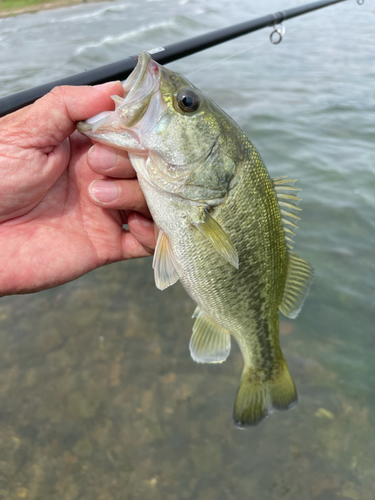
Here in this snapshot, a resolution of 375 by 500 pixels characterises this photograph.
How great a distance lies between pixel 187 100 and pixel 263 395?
1.98 metres

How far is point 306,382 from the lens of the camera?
3393 millimetres

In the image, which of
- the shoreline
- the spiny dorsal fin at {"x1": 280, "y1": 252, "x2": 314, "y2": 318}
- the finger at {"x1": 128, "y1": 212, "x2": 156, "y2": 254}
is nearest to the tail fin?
the spiny dorsal fin at {"x1": 280, "y1": 252, "x2": 314, "y2": 318}

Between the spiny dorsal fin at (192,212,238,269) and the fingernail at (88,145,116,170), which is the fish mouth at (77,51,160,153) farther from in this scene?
the spiny dorsal fin at (192,212,238,269)

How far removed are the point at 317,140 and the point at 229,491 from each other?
622cm

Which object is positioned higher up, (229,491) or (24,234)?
(24,234)

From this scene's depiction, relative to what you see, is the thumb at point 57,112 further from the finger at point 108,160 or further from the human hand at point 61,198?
the finger at point 108,160

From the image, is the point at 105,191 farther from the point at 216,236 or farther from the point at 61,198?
the point at 216,236

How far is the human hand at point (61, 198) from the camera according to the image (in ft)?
6.10

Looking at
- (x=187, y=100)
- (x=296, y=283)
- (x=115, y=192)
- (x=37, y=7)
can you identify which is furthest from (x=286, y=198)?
(x=37, y=7)

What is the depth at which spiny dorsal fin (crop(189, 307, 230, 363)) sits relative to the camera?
7.84 ft

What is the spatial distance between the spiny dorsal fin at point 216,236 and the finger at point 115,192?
0.52 meters

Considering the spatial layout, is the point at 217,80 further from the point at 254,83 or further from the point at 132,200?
the point at 132,200

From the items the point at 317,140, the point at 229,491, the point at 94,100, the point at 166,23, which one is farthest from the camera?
the point at 166,23

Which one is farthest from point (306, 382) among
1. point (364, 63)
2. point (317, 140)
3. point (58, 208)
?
point (364, 63)
